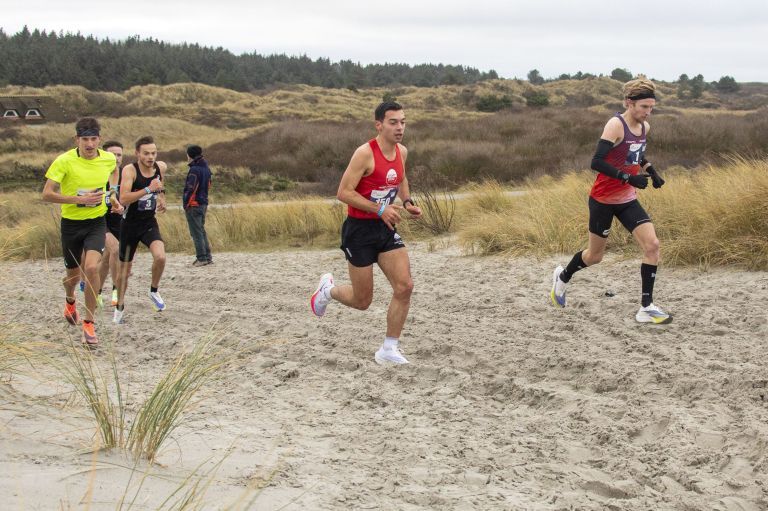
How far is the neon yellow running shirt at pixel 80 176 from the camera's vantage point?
23.9ft

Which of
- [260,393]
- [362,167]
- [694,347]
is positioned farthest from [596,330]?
[260,393]

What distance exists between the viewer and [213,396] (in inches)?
220

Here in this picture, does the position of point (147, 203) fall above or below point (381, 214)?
below

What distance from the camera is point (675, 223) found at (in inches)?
385

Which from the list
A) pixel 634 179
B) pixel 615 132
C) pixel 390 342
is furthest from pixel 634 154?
pixel 390 342

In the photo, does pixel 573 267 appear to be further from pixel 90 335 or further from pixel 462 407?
pixel 90 335

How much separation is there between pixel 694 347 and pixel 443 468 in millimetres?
2952

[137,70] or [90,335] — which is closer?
[90,335]

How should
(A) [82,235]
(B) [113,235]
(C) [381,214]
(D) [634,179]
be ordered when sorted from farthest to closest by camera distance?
(B) [113,235], (A) [82,235], (D) [634,179], (C) [381,214]

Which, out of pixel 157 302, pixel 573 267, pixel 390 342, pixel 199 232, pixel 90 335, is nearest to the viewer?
pixel 390 342

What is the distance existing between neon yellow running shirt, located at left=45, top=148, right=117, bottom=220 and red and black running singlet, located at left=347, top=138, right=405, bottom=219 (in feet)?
8.87

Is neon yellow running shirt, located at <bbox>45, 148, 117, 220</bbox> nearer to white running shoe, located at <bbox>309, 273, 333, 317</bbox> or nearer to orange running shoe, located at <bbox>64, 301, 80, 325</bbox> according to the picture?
orange running shoe, located at <bbox>64, 301, 80, 325</bbox>

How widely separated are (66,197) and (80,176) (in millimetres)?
252

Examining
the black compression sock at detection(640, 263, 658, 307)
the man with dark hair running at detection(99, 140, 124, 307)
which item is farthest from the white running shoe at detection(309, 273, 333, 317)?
the black compression sock at detection(640, 263, 658, 307)
